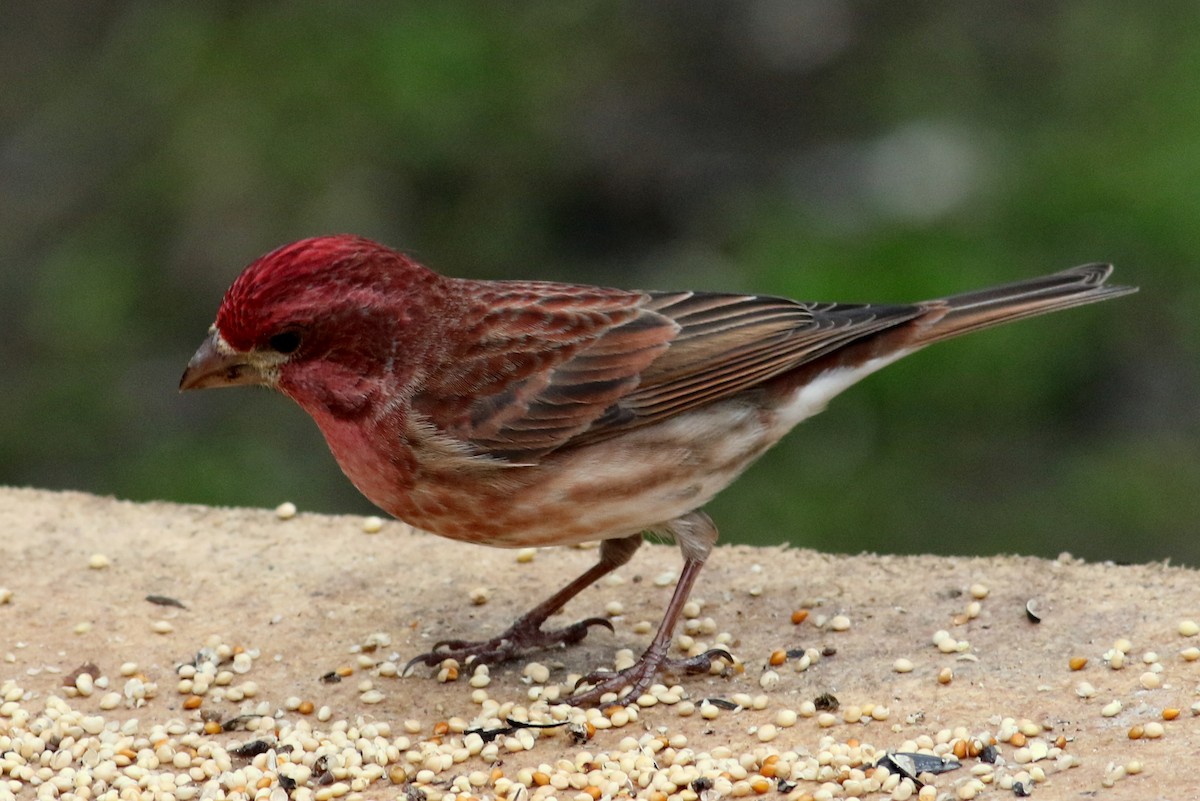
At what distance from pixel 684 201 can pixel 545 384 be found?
17.9 ft

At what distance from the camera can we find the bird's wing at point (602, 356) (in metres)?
5.91

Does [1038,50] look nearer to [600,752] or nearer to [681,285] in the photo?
[681,285]

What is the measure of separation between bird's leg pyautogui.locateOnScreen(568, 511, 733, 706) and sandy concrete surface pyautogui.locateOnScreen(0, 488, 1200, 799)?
8cm

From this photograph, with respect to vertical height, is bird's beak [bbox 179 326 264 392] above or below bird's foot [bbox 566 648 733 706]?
above

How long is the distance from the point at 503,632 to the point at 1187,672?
2331 millimetres

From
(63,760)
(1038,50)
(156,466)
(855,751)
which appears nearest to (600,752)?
(855,751)

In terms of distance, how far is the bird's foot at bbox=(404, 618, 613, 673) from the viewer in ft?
Answer: 20.1

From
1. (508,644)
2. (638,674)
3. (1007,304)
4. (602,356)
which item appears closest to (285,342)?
(602,356)

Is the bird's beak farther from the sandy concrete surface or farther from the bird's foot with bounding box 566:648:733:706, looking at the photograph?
the bird's foot with bounding box 566:648:733:706

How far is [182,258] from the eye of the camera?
34.5 feet

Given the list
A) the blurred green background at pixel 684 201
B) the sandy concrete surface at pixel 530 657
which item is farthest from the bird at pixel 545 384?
the blurred green background at pixel 684 201

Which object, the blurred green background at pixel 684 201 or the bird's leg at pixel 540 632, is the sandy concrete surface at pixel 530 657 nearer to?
the bird's leg at pixel 540 632

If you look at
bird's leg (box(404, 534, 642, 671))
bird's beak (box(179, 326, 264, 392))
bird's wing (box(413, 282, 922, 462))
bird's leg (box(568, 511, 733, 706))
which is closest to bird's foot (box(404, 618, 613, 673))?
bird's leg (box(404, 534, 642, 671))

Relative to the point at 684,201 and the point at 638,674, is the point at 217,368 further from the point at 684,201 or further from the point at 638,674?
the point at 684,201
